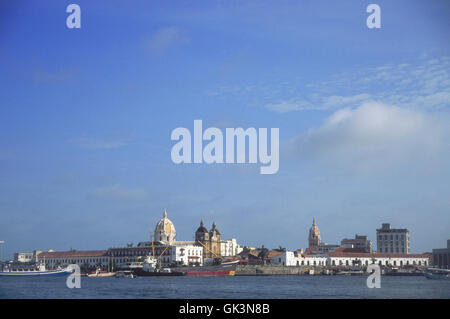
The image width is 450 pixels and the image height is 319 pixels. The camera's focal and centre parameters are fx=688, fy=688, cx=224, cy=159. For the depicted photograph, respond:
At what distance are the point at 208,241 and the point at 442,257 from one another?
53233 mm

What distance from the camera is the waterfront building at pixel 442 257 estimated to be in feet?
486

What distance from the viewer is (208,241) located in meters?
164

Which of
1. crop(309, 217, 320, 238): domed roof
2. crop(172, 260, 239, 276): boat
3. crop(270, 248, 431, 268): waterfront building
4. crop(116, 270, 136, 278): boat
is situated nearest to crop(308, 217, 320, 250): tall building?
crop(309, 217, 320, 238): domed roof

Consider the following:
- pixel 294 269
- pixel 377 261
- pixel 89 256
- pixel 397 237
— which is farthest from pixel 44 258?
pixel 397 237

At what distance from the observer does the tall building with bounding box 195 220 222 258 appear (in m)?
162

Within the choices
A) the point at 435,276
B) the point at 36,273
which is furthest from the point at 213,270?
the point at 435,276

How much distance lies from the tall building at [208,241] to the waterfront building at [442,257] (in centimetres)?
4928

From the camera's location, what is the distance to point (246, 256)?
15175cm

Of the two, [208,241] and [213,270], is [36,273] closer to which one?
[213,270]
